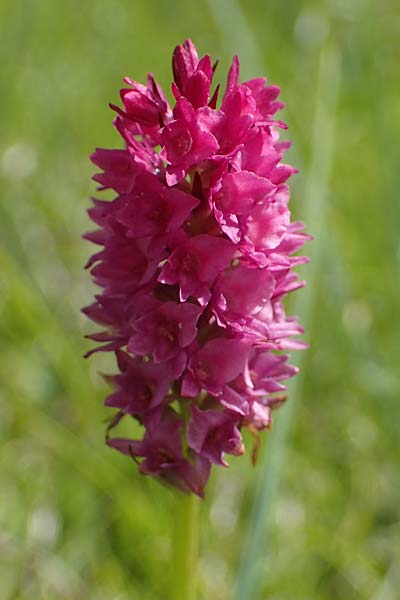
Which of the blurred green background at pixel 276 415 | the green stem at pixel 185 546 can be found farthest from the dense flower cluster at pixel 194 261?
the blurred green background at pixel 276 415

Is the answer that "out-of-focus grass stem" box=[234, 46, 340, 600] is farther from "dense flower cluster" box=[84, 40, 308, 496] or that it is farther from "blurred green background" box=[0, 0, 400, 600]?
"dense flower cluster" box=[84, 40, 308, 496]

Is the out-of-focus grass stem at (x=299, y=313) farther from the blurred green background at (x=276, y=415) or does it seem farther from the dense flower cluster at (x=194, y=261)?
the dense flower cluster at (x=194, y=261)

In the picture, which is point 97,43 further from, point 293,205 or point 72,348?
point 72,348

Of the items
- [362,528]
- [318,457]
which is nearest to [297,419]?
[318,457]

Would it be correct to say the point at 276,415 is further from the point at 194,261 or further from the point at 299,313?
the point at 194,261

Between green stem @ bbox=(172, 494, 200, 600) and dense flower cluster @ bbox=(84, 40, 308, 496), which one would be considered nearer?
dense flower cluster @ bbox=(84, 40, 308, 496)

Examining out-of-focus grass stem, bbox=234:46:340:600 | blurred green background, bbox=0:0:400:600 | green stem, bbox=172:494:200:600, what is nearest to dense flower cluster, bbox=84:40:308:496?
green stem, bbox=172:494:200:600

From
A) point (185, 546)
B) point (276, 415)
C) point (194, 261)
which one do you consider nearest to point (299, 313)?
→ point (276, 415)
